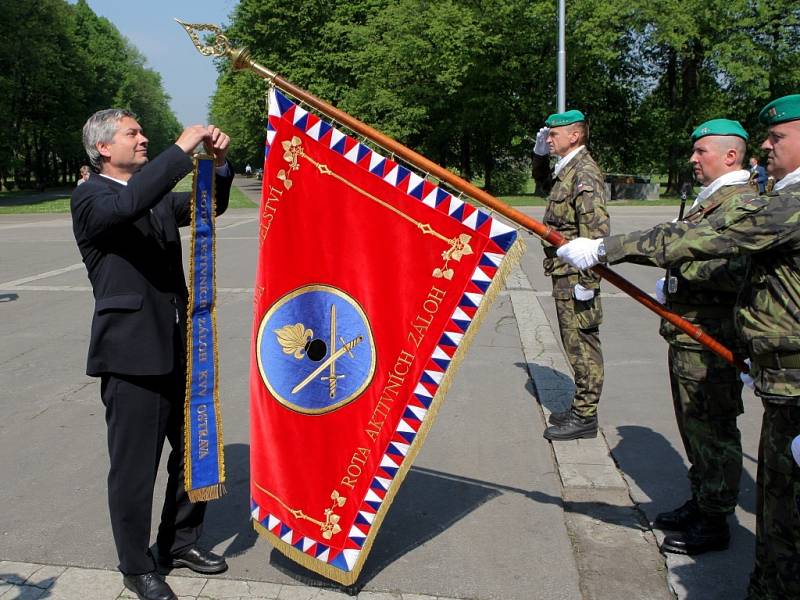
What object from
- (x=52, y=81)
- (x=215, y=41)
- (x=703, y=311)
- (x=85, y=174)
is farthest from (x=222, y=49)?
A: (x=52, y=81)

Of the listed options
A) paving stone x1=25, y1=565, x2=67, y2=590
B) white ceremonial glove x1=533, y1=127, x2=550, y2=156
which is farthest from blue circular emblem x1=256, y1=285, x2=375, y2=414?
white ceremonial glove x1=533, y1=127, x2=550, y2=156

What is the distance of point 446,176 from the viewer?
105 inches

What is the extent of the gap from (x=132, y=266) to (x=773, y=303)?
7.94ft

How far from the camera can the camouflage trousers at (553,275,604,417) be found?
476cm

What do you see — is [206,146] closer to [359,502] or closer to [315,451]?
[315,451]

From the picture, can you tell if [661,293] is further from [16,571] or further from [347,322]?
[16,571]

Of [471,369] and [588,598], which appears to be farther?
[471,369]

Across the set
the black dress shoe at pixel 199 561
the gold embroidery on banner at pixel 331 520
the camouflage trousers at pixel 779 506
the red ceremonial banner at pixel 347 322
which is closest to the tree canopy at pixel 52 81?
the black dress shoe at pixel 199 561

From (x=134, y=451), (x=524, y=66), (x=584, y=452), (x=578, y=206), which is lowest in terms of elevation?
(x=584, y=452)

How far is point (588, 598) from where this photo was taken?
2.98 meters

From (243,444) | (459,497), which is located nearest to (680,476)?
(459,497)

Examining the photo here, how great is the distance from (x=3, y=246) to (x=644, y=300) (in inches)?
674

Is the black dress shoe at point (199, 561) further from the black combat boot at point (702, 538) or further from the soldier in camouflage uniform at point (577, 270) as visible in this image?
the soldier in camouflage uniform at point (577, 270)

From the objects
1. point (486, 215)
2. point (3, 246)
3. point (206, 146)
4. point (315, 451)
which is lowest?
point (3, 246)
